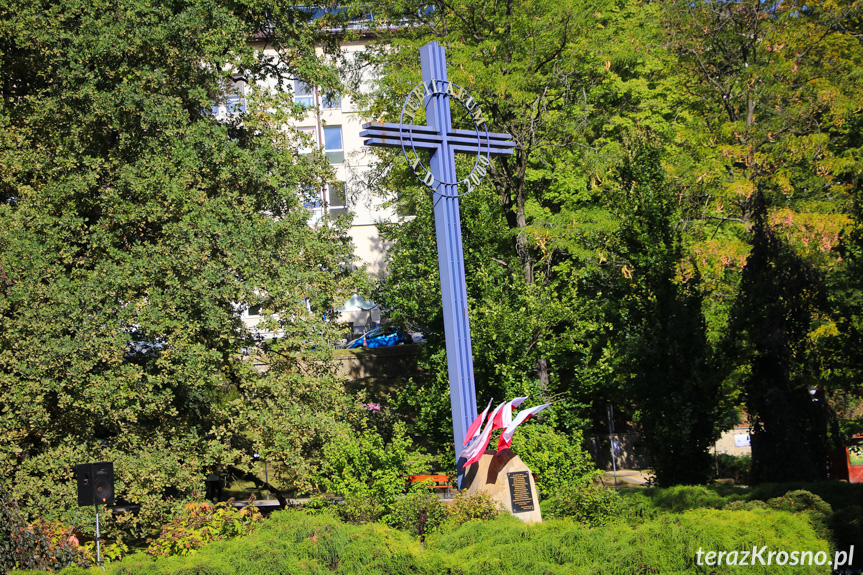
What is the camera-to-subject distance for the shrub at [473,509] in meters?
10.2

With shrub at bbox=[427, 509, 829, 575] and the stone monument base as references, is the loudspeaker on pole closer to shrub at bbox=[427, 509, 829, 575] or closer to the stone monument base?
shrub at bbox=[427, 509, 829, 575]

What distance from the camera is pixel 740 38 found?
67.7 ft

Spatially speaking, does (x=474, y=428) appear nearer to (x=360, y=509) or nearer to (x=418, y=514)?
(x=418, y=514)

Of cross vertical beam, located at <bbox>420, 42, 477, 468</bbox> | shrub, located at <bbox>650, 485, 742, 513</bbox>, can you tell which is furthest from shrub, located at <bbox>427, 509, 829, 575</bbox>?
cross vertical beam, located at <bbox>420, 42, 477, 468</bbox>

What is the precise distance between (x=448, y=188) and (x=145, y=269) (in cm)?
629

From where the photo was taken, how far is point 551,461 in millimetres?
12922

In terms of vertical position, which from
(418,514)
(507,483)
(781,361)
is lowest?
(418,514)

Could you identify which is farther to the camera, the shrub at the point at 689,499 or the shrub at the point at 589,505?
the shrub at the point at 689,499

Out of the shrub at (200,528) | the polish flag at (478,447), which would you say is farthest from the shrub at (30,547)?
the polish flag at (478,447)

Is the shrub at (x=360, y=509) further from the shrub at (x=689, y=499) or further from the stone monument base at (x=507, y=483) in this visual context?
the shrub at (x=689, y=499)

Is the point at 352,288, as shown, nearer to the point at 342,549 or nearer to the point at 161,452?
the point at 161,452

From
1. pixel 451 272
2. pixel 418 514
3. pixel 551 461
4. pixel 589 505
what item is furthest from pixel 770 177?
pixel 418 514

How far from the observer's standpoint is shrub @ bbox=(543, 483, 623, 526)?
1050cm

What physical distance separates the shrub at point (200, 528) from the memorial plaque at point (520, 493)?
3.79 metres
